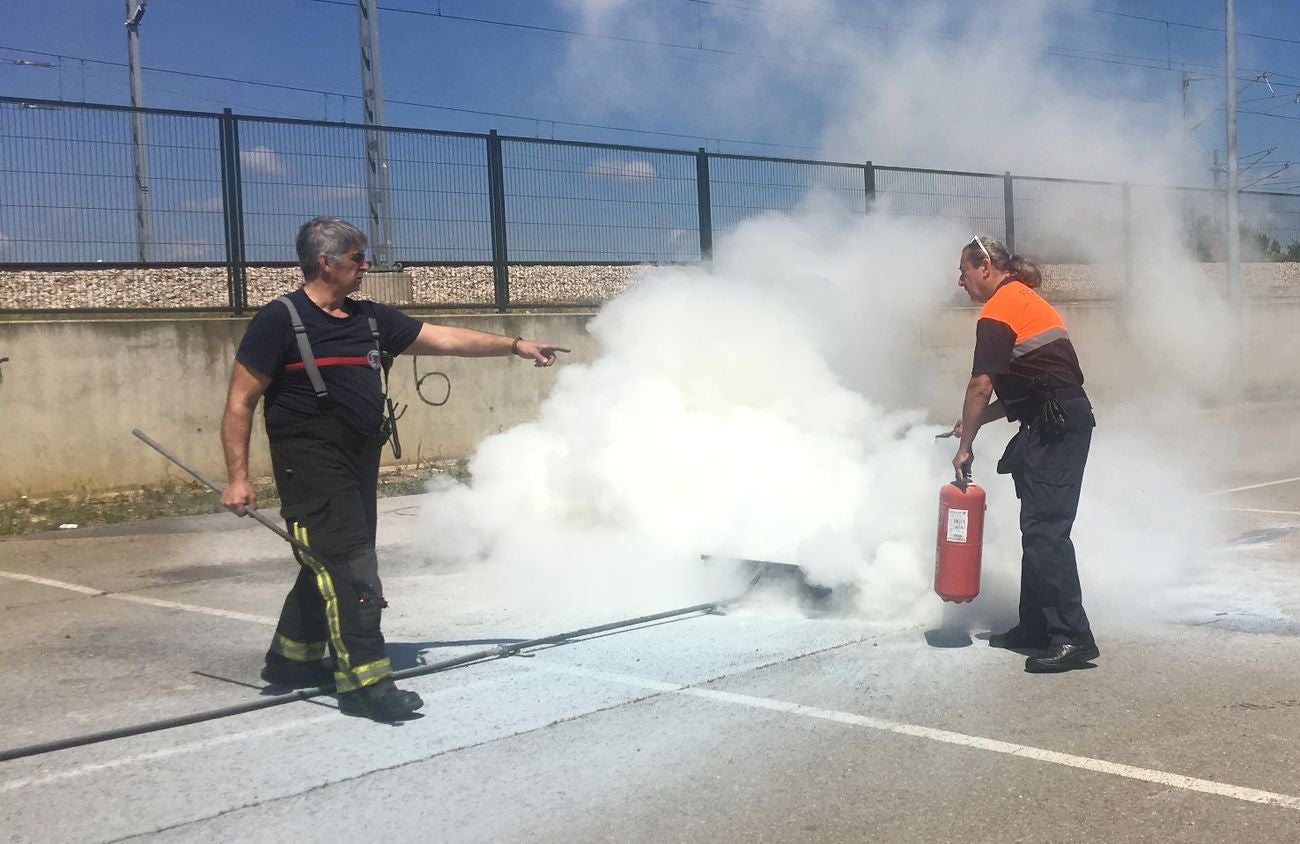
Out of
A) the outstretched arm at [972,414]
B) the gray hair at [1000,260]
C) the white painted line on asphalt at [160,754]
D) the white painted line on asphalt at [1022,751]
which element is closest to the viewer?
the white painted line on asphalt at [1022,751]

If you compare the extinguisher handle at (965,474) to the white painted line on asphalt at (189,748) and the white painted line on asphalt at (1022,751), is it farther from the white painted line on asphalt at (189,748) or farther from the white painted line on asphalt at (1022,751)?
the white painted line on asphalt at (189,748)

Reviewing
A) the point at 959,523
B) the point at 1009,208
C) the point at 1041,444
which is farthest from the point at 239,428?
the point at 1009,208

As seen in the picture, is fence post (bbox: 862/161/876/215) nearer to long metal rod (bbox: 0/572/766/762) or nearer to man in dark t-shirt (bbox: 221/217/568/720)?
long metal rod (bbox: 0/572/766/762)

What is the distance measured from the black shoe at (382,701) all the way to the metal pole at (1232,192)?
21.2m

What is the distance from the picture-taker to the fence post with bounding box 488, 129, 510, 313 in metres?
13.5

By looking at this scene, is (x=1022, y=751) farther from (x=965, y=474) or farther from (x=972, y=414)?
(x=972, y=414)

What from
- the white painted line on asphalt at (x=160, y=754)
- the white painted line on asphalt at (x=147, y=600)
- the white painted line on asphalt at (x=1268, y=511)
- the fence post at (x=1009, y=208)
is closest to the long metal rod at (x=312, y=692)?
the white painted line on asphalt at (x=160, y=754)

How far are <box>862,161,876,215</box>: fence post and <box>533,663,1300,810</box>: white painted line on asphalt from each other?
1318 cm

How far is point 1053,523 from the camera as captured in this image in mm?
5148

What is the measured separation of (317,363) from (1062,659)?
3187mm

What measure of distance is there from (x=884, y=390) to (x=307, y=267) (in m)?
8.77

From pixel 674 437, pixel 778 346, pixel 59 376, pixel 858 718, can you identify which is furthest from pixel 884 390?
pixel 858 718

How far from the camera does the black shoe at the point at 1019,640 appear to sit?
5309 mm

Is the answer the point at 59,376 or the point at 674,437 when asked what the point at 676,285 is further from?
the point at 59,376
